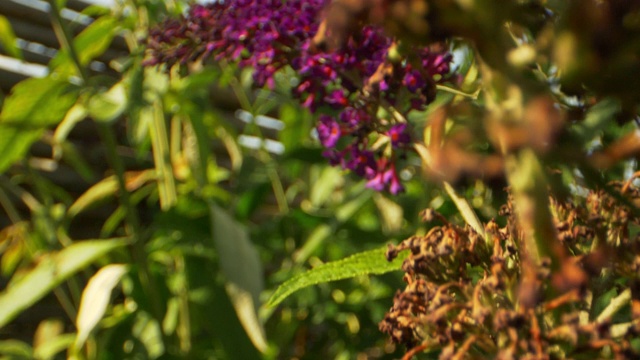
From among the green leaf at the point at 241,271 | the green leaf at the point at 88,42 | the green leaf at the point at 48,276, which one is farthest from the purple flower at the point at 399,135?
the green leaf at the point at 88,42

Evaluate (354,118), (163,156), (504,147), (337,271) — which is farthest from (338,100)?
(163,156)

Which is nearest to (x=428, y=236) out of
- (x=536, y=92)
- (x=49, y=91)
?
(x=536, y=92)

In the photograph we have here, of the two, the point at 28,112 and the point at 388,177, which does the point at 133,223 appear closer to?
the point at 28,112

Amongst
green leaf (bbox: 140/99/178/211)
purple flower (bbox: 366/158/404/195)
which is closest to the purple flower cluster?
purple flower (bbox: 366/158/404/195)

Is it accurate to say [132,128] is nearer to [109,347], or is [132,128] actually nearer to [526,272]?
[109,347]

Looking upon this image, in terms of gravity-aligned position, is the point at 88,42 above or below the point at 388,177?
below

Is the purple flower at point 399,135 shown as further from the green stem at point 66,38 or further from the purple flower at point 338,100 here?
the green stem at point 66,38

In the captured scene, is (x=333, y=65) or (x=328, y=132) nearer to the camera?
(x=333, y=65)
